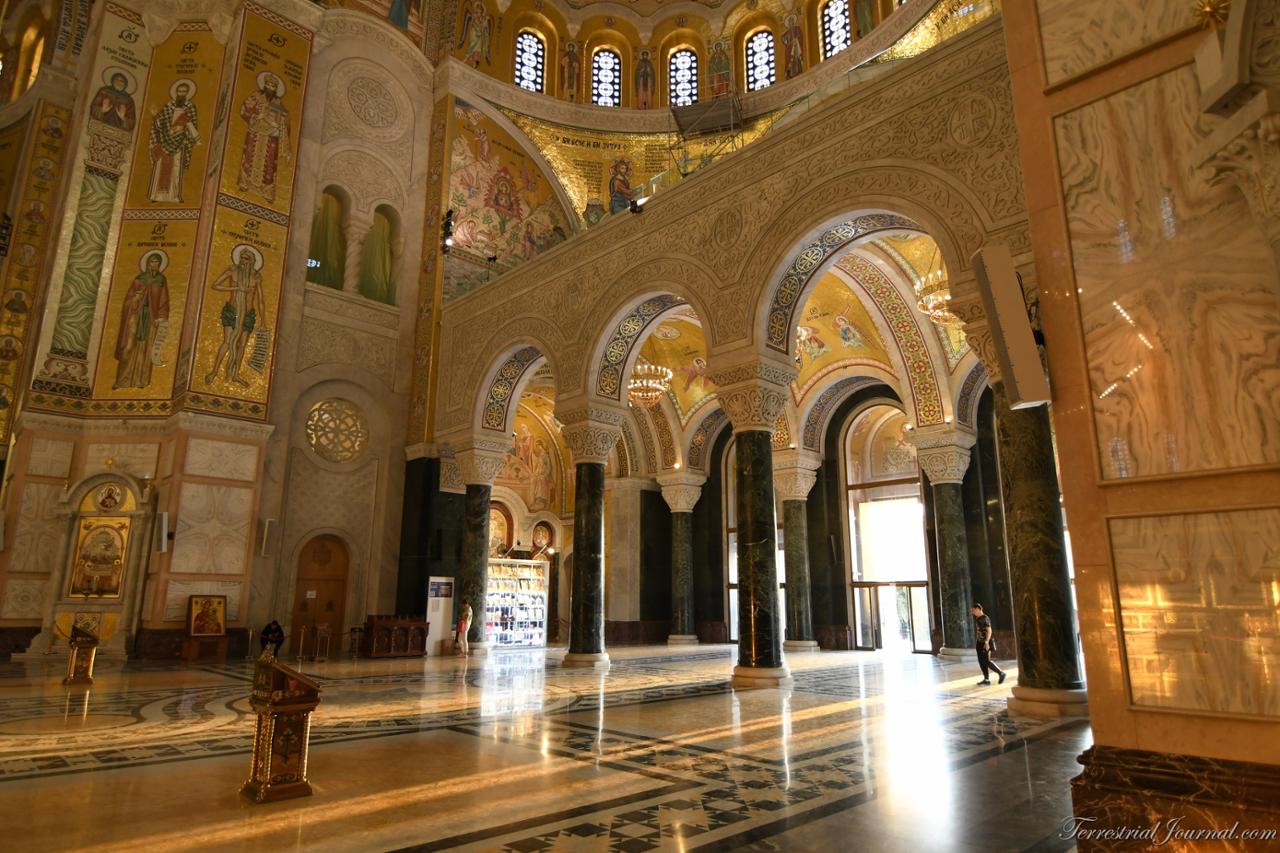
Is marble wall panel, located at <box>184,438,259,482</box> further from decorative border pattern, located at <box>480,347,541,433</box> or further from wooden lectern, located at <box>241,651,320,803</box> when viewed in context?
wooden lectern, located at <box>241,651,320,803</box>

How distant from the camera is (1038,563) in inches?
282

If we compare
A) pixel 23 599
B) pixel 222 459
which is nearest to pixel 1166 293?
pixel 222 459

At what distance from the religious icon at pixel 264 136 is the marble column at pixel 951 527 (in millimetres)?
13373

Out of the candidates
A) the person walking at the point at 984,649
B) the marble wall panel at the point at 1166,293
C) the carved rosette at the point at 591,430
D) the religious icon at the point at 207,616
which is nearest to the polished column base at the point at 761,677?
the person walking at the point at 984,649

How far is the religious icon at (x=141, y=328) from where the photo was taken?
45.5 feet

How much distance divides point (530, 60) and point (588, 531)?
1320 cm

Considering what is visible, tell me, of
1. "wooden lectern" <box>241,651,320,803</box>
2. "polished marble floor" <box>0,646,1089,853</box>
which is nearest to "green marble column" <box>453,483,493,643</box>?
"polished marble floor" <box>0,646,1089,853</box>

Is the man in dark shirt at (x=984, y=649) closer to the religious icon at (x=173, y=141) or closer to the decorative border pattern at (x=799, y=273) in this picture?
the decorative border pattern at (x=799, y=273)

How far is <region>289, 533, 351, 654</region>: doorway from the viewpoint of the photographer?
14359mm

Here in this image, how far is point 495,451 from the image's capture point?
15125 millimetres

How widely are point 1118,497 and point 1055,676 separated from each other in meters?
4.06

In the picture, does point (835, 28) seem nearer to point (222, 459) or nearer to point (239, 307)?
point (239, 307)

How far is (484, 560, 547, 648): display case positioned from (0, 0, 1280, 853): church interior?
0.33 ft

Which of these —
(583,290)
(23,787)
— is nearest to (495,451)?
(583,290)
